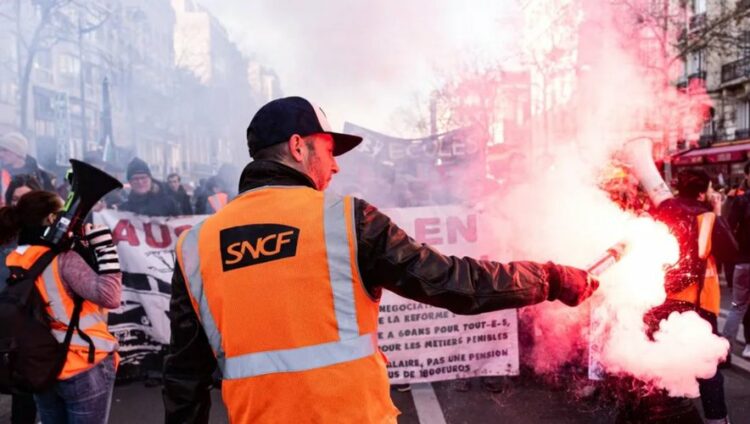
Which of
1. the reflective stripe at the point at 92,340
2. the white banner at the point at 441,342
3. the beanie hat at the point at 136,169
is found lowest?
the white banner at the point at 441,342

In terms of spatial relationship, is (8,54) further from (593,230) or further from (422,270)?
(422,270)

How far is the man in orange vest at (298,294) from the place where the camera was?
1.44 m

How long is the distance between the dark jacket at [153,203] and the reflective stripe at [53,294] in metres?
3.45

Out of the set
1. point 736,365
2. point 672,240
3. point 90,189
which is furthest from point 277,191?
point 736,365

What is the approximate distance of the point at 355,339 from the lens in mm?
1473

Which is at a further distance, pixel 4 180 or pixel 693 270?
pixel 4 180

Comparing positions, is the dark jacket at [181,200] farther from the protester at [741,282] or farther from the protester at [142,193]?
the protester at [741,282]

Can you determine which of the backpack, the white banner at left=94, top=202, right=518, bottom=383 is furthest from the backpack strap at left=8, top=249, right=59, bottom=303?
the white banner at left=94, top=202, right=518, bottom=383

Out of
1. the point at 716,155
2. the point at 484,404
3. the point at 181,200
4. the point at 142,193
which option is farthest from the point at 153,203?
the point at 716,155

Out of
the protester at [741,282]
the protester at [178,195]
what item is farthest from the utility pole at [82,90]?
the protester at [741,282]

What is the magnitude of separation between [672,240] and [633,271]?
1.44 ft

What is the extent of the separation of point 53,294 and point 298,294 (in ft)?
5.81

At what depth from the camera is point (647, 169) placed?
141 inches

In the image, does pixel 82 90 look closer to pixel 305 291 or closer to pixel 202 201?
pixel 202 201
